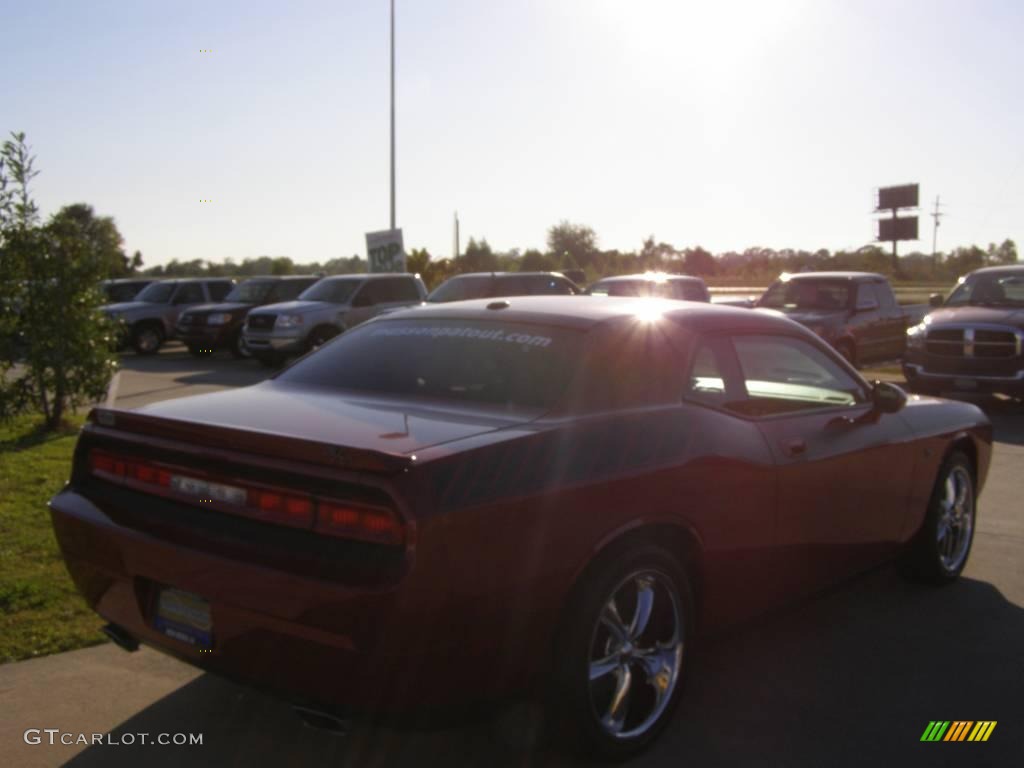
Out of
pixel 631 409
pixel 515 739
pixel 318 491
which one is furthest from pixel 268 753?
pixel 631 409

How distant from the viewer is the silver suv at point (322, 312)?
20312mm

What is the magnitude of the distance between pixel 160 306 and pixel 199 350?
285 centimetres

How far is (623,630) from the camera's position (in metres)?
3.79

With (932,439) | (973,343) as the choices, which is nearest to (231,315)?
(973,343)

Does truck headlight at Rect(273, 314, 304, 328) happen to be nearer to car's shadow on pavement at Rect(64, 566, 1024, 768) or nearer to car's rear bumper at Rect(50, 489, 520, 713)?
car's shadow on pavement at Rect(64, 566, 1024, 768)

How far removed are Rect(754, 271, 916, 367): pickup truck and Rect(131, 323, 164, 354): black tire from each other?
15136mm

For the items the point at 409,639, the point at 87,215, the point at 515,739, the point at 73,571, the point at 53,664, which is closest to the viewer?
the point at 409,639

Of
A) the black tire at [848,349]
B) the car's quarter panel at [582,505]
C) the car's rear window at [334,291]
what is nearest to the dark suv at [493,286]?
the car's rear window at [334,291]

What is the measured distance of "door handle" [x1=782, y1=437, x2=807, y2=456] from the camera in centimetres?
458

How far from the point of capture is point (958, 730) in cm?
411

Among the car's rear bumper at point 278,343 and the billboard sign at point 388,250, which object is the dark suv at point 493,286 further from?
the billboard sign at point 388,250

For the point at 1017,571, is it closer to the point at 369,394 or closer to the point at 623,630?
the point at 623,630

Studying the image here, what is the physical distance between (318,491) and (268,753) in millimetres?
1144

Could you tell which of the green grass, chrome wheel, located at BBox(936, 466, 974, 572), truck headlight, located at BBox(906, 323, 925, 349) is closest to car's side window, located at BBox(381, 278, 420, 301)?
truck headlight, located at BBox(906, 323, 925, 349)
